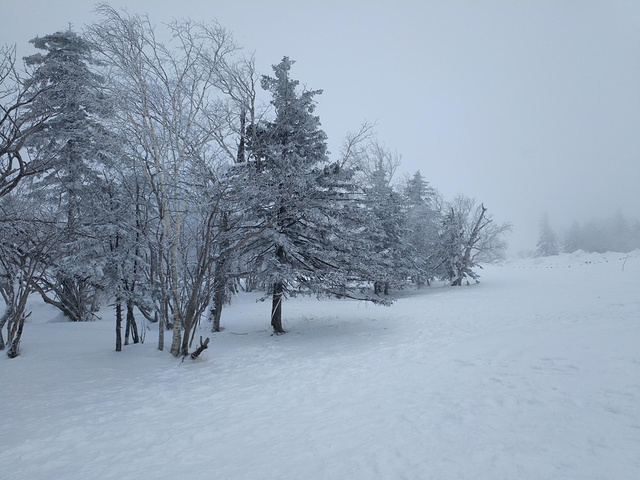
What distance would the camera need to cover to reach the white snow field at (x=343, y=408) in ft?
11.4

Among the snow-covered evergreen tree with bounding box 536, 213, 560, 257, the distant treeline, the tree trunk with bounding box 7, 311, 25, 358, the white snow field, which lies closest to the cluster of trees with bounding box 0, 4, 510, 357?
the tree trunk with bounding box 7, 311, 25, 358

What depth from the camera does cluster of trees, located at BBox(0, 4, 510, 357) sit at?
849cm

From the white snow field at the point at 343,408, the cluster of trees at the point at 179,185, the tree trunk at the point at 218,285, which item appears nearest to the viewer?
the white snow field at the point at 343,408

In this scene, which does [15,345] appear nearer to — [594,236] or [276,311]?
[276,311]

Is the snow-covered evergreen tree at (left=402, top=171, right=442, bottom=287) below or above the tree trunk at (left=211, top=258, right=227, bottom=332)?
above

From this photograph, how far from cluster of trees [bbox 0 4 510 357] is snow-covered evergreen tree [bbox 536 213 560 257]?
61.8m

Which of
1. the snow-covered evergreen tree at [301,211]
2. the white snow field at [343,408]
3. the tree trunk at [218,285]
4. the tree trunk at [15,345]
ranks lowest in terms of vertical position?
the white snow field at [343,408]

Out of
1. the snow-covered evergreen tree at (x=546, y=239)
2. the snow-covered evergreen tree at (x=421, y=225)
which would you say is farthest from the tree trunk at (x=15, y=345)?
the snow-covered evergreen tree at (x=546, y=239)

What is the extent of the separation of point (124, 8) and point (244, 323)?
12677 mm

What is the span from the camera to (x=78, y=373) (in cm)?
759

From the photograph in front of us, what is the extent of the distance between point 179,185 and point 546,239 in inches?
2719

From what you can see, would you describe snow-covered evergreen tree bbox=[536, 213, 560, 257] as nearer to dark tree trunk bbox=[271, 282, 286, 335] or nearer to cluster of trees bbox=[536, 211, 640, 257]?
cluster of trees bbox=[536, 211, 640, 257]

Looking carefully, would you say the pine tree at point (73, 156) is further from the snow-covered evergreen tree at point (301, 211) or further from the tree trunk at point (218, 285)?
the snow-covered evergreen tree at point (301, 211)

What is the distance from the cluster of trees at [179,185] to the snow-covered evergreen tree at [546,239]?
61.8 meters
